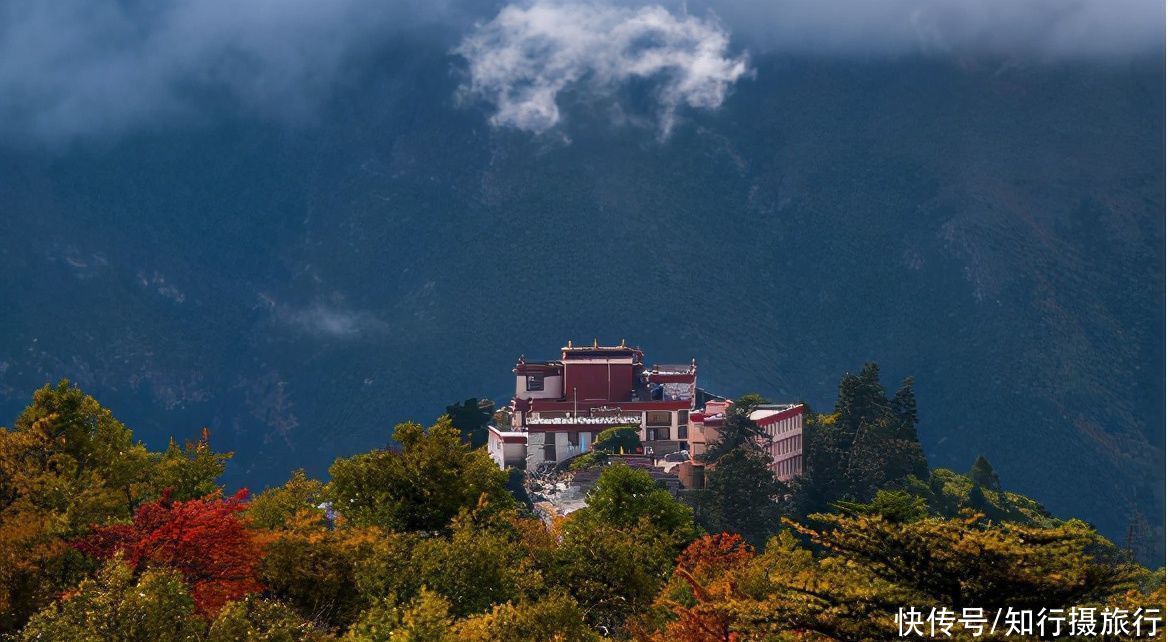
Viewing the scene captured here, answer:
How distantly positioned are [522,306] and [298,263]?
18065 millimetres

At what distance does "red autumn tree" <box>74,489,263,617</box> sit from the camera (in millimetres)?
43812

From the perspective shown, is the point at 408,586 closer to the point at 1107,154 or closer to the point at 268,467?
the point at 268,467

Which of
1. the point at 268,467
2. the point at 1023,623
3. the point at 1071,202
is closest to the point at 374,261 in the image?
the point at 268,467

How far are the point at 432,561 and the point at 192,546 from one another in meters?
5.03

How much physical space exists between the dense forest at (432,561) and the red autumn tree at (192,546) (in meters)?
0.05

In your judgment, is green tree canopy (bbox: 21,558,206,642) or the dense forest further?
green tree canopy (bbox: 21,558,206,642)

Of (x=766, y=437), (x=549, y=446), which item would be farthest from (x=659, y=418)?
(x=549, y=446)

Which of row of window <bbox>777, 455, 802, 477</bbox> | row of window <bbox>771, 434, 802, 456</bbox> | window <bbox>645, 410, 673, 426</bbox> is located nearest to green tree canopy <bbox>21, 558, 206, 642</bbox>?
window <bbox>645, 410, 673, 426</bbox>

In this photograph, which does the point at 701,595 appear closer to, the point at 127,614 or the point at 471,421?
the point at 127,614

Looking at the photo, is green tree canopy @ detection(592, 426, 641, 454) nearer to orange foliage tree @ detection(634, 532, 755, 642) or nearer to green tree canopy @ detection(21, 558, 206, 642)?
orange foliage tree @ detection(634, 532, 755, 642)

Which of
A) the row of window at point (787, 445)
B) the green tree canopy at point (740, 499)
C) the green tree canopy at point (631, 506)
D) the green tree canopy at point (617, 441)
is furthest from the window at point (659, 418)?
the green tree canopy at point (631, 506)

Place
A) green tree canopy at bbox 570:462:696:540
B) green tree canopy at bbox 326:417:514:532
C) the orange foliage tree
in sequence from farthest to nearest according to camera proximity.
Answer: green tree canopy at bbox 570:462:696:540, green tree canopy at bbox 326:417:514:532, the orange foliage tree

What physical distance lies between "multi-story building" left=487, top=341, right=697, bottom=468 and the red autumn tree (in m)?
42.9

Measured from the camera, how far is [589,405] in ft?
304
